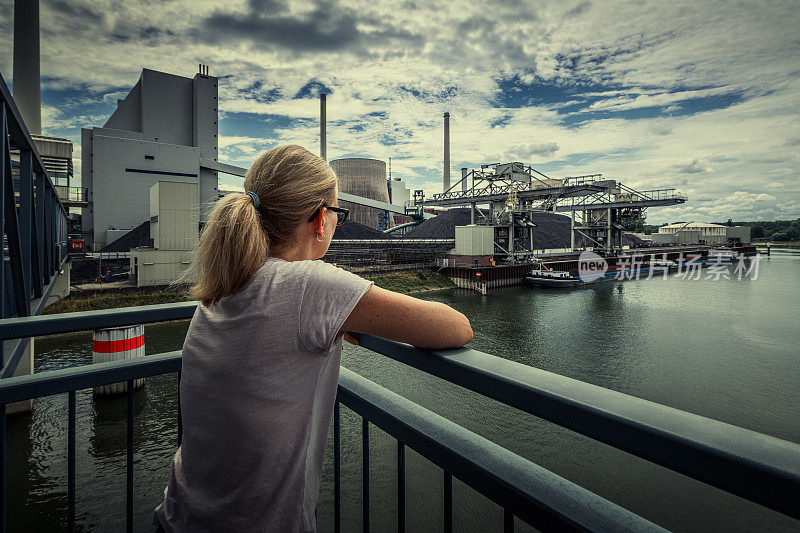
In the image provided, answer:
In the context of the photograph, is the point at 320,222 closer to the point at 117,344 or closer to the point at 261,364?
the point at 261,364

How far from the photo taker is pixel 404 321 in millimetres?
869

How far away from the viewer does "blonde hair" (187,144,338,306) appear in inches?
33.8

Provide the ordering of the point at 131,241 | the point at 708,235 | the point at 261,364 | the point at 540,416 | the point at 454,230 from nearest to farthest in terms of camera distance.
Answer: the point at 540,416, the point at 261,364, the point at 131,241, the point at 454,230, the point at 708,235

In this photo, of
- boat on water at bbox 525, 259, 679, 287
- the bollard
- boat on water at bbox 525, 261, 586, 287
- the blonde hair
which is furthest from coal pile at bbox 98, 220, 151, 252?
the blonde hair

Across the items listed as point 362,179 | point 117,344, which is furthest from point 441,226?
point 117,344

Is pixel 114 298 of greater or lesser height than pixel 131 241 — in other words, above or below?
below

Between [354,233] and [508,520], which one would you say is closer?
[508,520]

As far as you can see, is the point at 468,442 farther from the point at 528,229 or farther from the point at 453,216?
the point at 453,216

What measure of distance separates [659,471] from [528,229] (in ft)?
89.1

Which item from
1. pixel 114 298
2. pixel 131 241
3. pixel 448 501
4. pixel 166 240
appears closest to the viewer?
pixel 448 501

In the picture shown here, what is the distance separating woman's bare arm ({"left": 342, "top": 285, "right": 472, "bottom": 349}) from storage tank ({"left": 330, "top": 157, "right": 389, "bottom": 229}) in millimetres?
46049

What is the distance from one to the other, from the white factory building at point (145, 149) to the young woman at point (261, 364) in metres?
29.6

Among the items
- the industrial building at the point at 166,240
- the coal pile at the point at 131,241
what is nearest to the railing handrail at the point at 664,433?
the industrial building at the point at 166,240

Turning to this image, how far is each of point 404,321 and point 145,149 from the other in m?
32.3
